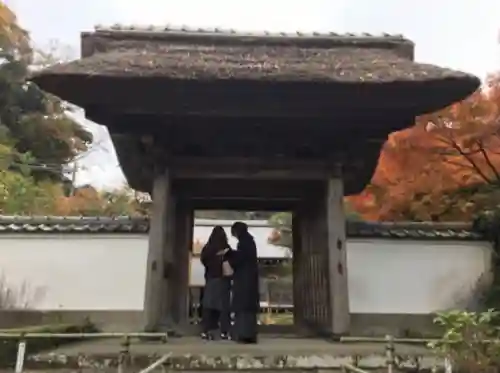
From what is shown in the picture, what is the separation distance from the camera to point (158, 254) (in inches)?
343

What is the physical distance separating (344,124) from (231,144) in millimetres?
1652

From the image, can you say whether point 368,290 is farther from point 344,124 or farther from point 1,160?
point 1,160

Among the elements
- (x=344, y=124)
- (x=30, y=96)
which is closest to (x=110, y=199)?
(x=30, y=96)

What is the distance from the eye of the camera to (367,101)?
7770mm

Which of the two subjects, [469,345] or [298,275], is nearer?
[469,345]

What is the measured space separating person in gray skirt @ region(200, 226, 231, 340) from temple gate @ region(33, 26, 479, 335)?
602 mm

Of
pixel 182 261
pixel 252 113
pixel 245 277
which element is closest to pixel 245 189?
pixel 182 261

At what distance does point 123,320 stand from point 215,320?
8.00ft

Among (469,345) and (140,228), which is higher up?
(140,228)

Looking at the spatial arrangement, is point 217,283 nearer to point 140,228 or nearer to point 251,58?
point 140,228

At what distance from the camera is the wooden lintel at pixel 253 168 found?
9.27 m

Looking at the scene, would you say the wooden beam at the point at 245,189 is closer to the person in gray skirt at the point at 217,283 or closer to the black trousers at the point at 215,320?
the person in gray skirt at the point at 217,283

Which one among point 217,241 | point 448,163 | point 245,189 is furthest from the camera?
point 448,163

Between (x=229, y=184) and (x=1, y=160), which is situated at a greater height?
(x=1, y=160)
